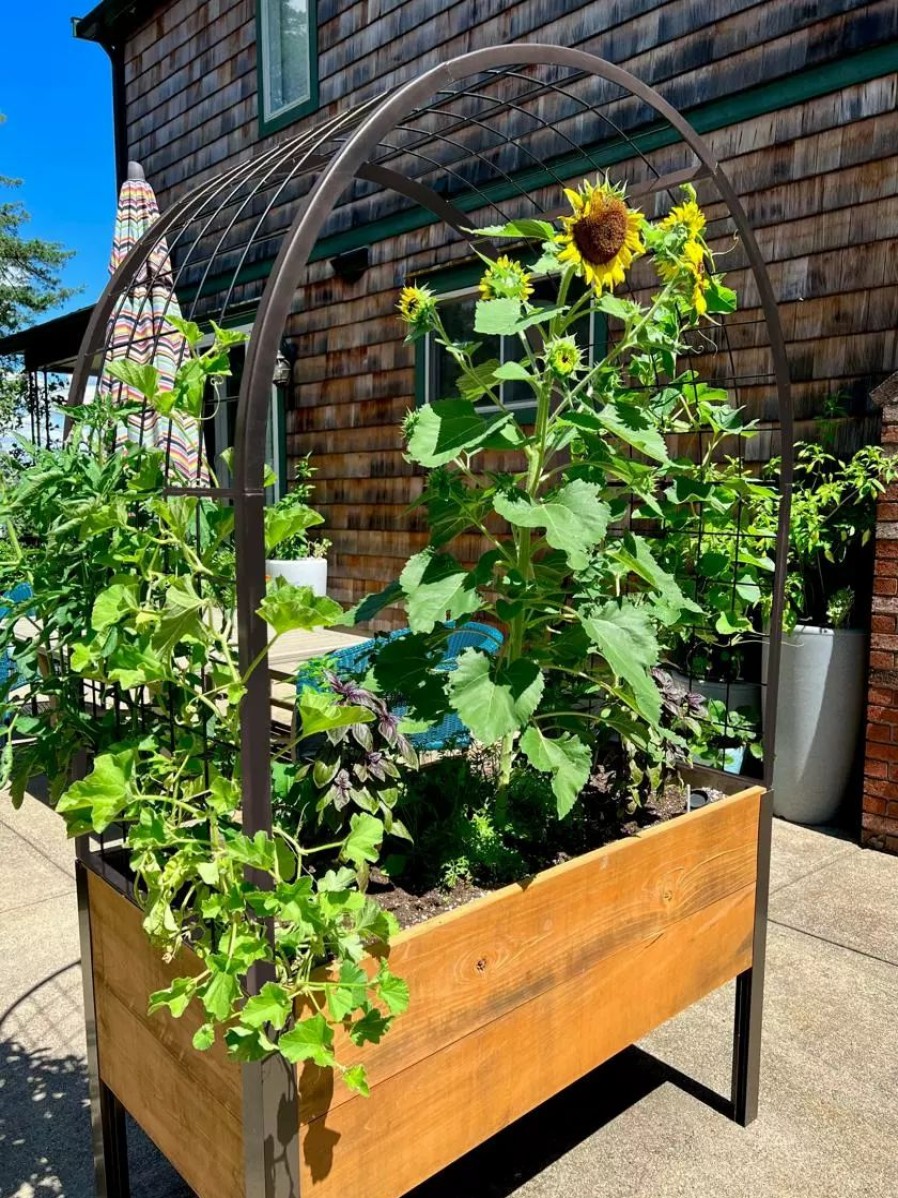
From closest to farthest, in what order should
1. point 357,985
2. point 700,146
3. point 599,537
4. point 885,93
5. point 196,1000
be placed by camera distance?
point 357,985 < point 196,1000 < point 599,537 < point 700,146 < point 885,93

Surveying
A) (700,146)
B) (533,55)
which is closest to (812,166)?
(700,146)

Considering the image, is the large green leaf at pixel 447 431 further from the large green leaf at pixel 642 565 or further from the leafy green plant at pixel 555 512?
the large green leaf at pixel 642 565

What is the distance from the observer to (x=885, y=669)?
10.2 feet

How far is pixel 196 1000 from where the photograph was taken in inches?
47.9

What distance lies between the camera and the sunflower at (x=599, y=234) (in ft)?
4.66

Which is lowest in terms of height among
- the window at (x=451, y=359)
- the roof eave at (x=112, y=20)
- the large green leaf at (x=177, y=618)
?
the large green leaf at (x=177, y=618)

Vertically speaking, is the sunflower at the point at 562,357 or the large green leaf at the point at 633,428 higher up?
the sunflower at the point at 562,357

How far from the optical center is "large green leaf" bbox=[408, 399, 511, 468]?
1.38m

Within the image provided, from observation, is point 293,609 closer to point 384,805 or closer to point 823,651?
point 384,805

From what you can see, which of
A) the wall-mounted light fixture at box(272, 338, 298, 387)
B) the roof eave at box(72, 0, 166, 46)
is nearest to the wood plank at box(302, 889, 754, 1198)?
the wall-mounted light fixture at box(272, 338, 298, 387)

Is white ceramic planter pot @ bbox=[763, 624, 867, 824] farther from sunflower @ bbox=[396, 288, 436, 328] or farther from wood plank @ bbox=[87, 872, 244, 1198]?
wood plank @ bbox=[87, 872, 244, 1198]

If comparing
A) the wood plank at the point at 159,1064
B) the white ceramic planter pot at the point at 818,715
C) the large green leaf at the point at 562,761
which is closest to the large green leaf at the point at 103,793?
the wood plank at the point at 159,1064

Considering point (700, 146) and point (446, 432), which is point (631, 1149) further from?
point (700, 146)

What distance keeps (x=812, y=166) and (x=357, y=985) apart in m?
3.64
